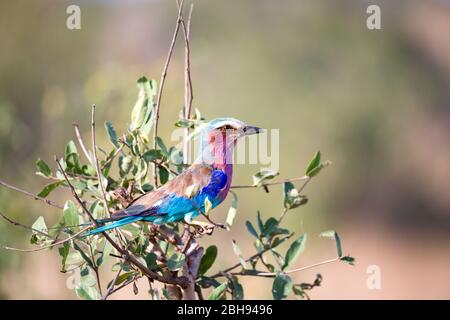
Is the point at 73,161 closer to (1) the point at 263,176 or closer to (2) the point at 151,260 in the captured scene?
(2) the point at 151,260

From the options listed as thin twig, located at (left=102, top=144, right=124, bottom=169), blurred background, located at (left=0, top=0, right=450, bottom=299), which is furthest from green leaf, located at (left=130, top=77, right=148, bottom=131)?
blurred background, located at (left=0, top=0, right=450, bottom=299)

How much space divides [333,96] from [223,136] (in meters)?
8.25

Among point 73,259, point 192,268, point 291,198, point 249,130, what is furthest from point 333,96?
point 73,259

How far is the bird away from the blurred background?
603cm

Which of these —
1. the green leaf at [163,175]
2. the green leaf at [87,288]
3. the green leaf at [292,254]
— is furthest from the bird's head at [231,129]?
the green leaf at [87,288]

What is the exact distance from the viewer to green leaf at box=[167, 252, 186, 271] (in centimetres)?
294

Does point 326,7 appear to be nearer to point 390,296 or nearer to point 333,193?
point 333,193

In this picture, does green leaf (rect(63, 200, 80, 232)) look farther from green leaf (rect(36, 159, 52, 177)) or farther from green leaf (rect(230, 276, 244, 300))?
green leaf (rect(230, 276, 244, 300))

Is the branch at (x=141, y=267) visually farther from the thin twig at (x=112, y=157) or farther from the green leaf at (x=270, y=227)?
the green leaf at (x=270, y=227)

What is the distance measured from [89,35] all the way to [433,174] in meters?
6.34
